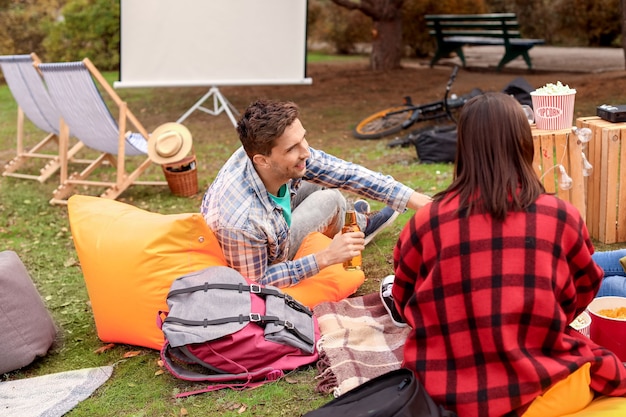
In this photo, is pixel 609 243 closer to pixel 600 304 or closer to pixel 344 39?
pixel 600 304

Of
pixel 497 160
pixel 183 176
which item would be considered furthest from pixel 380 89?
pixel 497 160

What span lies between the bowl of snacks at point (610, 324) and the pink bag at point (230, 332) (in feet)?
3.77

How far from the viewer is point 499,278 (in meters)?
2.22

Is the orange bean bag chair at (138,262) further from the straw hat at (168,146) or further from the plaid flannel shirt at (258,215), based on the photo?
the straw hat at (168,146)

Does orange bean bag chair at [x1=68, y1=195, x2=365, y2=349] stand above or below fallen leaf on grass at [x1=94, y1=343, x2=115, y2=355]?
above

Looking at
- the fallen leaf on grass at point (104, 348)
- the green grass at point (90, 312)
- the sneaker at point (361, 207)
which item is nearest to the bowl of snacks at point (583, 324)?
the green grass at point (90, 312)

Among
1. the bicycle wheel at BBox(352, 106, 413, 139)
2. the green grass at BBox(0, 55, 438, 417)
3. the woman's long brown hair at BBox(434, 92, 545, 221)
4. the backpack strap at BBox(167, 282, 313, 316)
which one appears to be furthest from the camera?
the bicycle wheel at BBox(352, 106, 413, 139)

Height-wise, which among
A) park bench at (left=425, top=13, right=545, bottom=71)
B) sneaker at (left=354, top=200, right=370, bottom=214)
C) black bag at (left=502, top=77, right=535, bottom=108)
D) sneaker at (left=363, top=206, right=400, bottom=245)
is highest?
park bench at (left=425, top=13, right=545, bottom=71)

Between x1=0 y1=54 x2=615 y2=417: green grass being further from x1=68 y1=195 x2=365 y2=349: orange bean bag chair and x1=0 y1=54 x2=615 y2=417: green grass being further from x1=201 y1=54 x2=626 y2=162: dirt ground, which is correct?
x1=68 y1=195 x2=365 y2=349: orange bean bag chair

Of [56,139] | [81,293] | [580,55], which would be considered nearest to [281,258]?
[81,293]

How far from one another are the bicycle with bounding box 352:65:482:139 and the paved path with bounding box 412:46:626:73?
14.7 feet

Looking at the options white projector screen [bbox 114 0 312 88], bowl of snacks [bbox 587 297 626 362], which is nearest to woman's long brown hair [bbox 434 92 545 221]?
bowl of snacks [bbox 587 297 626 362]

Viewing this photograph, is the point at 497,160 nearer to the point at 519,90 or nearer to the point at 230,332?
the point at 230,332

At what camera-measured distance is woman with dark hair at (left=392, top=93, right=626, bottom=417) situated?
2.18 meters
